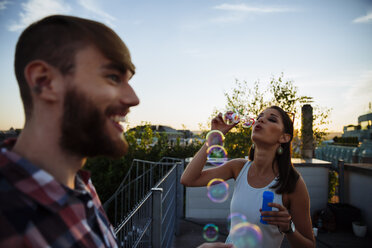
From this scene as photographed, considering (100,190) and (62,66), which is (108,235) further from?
(100,190)

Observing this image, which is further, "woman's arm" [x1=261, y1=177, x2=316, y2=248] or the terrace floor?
the terrace floor

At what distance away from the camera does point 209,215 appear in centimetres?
574

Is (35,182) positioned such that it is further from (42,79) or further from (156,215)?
(156,215)

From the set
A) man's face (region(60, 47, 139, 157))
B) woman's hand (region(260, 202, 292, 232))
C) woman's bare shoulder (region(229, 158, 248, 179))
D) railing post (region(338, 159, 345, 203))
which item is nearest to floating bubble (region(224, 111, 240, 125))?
woman's bare shoulder (region(229, 158, 248, 179))

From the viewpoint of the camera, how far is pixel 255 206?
197 centimetres

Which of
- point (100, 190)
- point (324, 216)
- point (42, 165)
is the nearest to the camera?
point (42, 165)

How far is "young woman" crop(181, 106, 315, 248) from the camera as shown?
192 centimetres

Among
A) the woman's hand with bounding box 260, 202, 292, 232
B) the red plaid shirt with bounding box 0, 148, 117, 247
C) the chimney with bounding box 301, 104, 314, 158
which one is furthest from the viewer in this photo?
the chimney with bounding box 301, 104, 314, 158

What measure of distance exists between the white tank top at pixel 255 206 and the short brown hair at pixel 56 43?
1658 mm

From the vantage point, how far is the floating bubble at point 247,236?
191 centimetres

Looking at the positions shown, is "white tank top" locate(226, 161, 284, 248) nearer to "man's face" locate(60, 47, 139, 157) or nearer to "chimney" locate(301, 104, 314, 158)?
"man's face" locate(60, 47, 139, 157)

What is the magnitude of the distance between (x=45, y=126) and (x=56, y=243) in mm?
346

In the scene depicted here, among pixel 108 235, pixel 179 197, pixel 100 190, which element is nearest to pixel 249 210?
pixel 108 235

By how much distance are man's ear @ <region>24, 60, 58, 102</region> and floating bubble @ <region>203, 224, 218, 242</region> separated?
4794 mm
